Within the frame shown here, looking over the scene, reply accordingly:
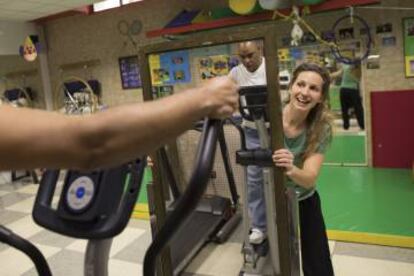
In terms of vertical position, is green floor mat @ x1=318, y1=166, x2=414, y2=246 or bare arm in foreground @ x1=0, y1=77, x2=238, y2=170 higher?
Result: bare arm in foreground @ x1=0, y1=77, x2=238, y2=170

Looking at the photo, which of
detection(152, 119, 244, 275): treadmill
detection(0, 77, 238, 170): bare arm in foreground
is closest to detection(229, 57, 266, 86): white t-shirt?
detection(152, 119, 244, 275): treadmill

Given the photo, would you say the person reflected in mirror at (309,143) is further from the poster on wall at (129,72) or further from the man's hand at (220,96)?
the poster on wall at (129,72)

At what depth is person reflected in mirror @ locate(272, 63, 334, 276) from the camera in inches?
84.9

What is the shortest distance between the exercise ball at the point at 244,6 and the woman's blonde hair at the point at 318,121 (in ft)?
8.79

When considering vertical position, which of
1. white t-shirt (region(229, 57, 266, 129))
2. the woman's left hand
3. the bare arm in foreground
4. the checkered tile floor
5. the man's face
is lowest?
the checkered tile floor

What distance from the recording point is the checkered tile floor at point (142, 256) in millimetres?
2861

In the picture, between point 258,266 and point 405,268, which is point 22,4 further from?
point 405,268

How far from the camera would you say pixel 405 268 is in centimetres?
277

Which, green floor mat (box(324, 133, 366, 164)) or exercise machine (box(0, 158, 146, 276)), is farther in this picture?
green floor mat (box(324, 133, 366, 164))

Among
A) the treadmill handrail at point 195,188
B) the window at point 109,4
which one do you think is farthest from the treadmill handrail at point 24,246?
the window at point 109,4

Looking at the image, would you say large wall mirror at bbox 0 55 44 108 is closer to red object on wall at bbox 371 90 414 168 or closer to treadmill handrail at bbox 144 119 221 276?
red object on wall at bbox 371 90 414 168

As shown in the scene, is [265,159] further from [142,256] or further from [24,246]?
[142,256]

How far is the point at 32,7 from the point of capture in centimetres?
599

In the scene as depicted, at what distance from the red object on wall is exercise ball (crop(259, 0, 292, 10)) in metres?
1.62
